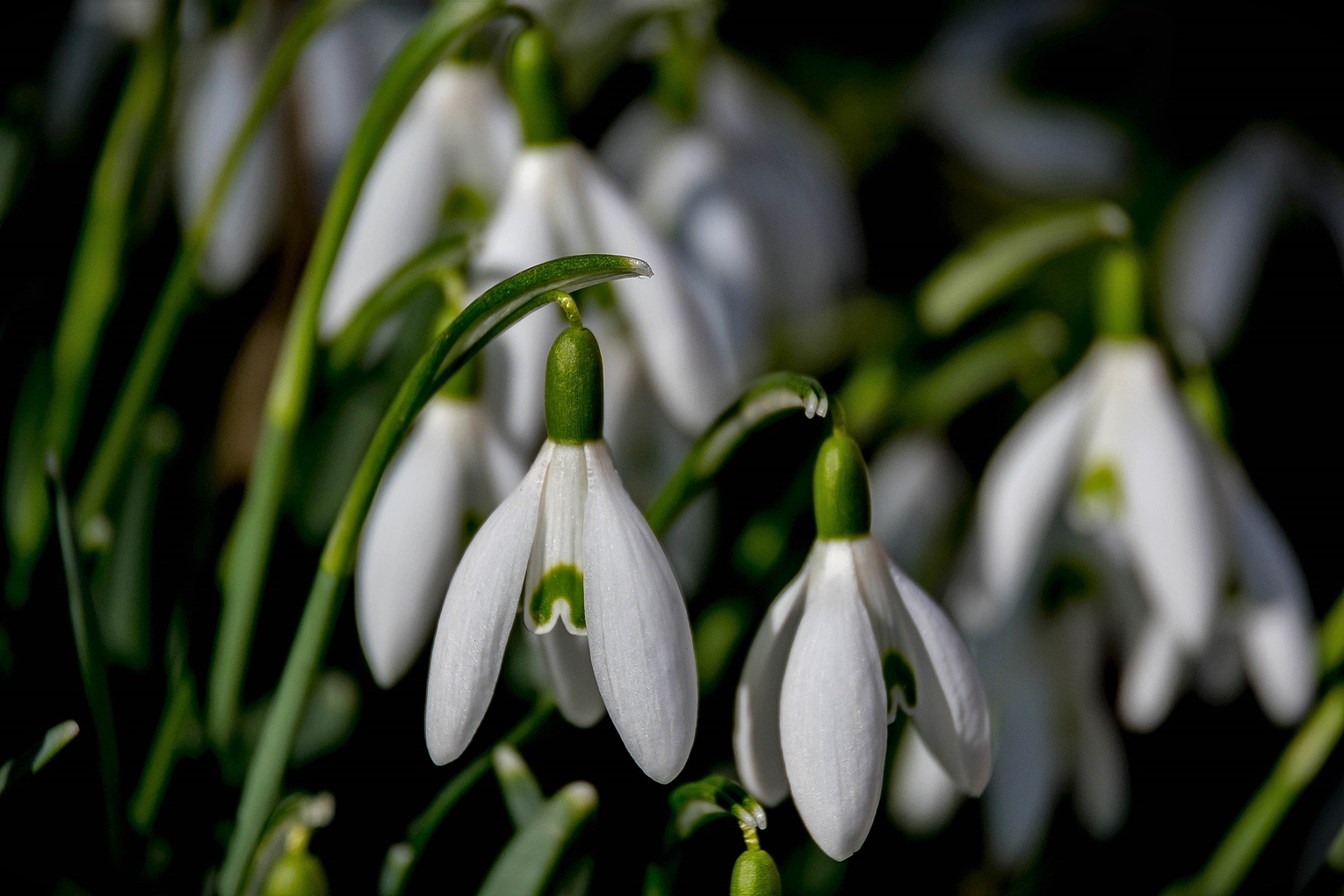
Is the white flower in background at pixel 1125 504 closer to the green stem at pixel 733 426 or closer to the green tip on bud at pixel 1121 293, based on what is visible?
the green tip on bud at pixel 1121 293

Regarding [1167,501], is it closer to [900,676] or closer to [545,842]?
[900,676]

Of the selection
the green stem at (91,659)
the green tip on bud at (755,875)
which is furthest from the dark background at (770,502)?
the green tip on bud at (755,875)

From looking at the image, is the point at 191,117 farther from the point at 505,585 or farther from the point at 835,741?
the point at 835,741

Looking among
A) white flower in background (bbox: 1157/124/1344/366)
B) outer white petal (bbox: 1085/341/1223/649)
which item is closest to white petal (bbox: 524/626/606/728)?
outer white petal (bbox: 1085/341/1223/649)

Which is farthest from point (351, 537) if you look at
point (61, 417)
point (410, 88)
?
point (61, 417)

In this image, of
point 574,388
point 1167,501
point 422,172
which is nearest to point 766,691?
point 574,388
